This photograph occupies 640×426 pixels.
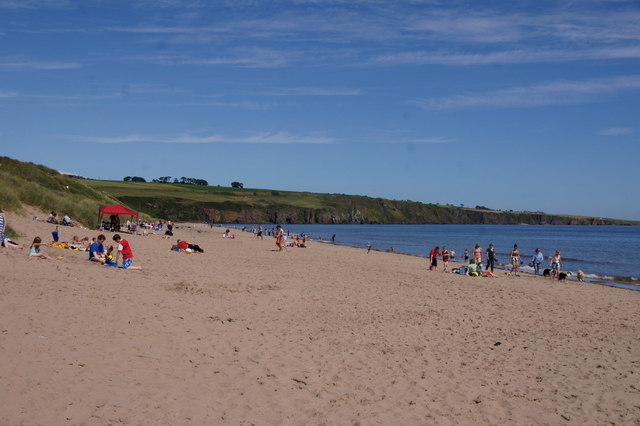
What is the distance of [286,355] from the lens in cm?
845

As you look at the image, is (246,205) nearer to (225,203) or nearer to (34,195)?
(225,203)

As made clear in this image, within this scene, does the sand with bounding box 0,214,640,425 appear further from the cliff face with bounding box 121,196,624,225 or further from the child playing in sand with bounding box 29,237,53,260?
the cliff face with bounding box 121,196,624,225

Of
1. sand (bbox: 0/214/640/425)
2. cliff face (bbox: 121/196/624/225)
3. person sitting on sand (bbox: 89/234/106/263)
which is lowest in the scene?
sand (bbox: 0/214/640/425)

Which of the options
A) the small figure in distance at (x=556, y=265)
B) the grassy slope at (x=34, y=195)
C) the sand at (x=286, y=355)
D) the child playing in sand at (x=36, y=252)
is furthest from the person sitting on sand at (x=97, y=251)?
the small figure in distance at (x=556, y=265)

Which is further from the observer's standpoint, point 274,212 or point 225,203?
point 274,212

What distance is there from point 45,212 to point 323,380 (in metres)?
32.4

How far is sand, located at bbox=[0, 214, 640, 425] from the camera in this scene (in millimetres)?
6145

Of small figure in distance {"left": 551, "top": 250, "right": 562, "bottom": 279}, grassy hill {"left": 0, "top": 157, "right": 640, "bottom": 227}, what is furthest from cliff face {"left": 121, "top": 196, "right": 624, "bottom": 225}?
small figure in distance {"left": 551, "top": 250, "right": 562, "bottom": 279}

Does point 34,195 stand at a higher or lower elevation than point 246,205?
lower

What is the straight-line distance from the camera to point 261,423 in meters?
5.80

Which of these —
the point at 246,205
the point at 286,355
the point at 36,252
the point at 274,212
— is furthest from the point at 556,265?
the point at 274,212

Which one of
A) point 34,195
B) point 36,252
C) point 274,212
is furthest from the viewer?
point 274,212

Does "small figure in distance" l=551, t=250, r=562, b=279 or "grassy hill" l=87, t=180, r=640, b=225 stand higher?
"grassy hill" l=87, t=180, r=640, b=225

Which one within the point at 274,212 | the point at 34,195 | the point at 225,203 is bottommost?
the point at 274,212
